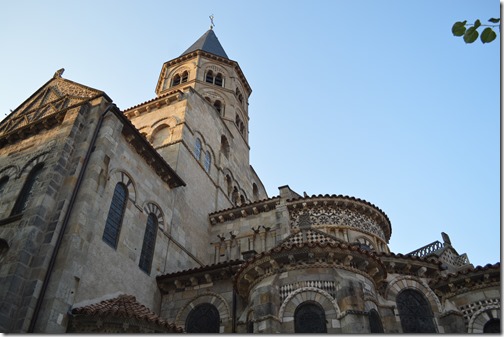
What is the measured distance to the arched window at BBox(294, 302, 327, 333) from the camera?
10.5 m

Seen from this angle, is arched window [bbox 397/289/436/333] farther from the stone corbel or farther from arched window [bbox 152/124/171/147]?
arched window [bbox 152/124/171/147]

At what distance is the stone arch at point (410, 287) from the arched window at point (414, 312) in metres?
0.11

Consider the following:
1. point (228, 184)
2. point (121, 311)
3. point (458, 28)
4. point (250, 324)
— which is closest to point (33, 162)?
point (121, 311)

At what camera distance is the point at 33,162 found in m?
13.3

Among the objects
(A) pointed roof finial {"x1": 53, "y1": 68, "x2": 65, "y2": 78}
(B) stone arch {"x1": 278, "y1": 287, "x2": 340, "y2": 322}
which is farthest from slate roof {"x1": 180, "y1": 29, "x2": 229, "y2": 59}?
(B) stone arch {"x1": 278, "y1": 287, "x2": 340, "y2": 322}

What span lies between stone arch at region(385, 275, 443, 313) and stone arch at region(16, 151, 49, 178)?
36.7ft

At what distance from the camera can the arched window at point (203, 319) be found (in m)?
13.2

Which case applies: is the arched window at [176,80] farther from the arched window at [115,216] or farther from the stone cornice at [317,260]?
the stone cornice at [317,260]

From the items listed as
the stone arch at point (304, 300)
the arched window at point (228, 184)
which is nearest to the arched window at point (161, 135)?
the arched window at point (228, 184)

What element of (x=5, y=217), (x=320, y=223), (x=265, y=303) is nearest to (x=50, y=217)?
(x=5, y=217)

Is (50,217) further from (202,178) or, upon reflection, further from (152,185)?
(202,178)

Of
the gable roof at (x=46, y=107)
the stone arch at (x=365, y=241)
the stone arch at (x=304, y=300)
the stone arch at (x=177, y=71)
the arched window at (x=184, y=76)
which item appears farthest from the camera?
the stone arch at (x=177, y=71)

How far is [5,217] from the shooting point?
473 inches

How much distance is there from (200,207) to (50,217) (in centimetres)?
832
